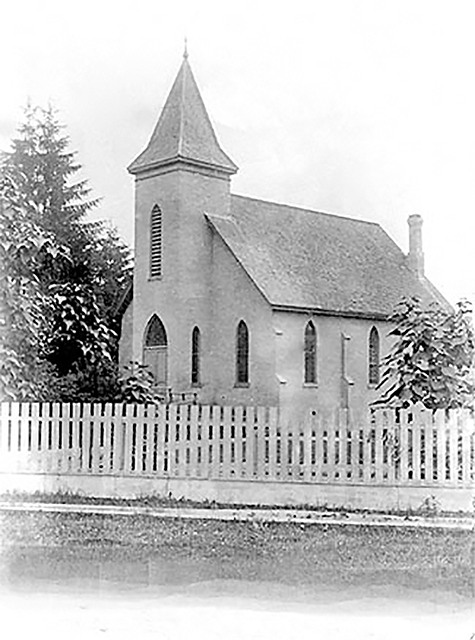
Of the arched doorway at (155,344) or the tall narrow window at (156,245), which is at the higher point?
the tall narrow window at (156,245)

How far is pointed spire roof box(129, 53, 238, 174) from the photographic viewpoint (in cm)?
200

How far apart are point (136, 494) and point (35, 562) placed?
239 millimetres

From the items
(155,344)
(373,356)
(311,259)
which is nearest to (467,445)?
(373,356)

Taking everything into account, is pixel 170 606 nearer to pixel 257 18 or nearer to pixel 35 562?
pixel 35 562

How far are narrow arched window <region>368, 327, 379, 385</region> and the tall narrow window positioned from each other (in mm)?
440

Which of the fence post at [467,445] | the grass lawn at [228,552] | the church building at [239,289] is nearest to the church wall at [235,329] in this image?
→ the church building at [239,289]

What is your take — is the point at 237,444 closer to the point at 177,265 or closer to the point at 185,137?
the point at 177,265

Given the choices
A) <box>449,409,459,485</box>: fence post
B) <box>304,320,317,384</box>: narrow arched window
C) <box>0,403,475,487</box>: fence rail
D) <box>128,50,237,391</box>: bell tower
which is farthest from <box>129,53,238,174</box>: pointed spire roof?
<box>449,409,459,485</box>: fence post

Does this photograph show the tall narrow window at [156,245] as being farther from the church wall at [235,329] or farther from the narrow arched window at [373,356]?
the narrow arched window at [373,356]

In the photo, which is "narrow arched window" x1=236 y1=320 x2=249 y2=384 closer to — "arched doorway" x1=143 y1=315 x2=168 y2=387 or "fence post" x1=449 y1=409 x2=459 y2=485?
"arched doorway" x1=143 y1=315 x2=168 y2=387

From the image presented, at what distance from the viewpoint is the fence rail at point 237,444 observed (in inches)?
79.2

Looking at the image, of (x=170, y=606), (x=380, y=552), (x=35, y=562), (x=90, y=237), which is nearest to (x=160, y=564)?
(x=170, y=606)

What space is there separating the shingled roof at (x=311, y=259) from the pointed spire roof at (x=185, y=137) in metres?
0.10

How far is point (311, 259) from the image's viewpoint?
2.03m
